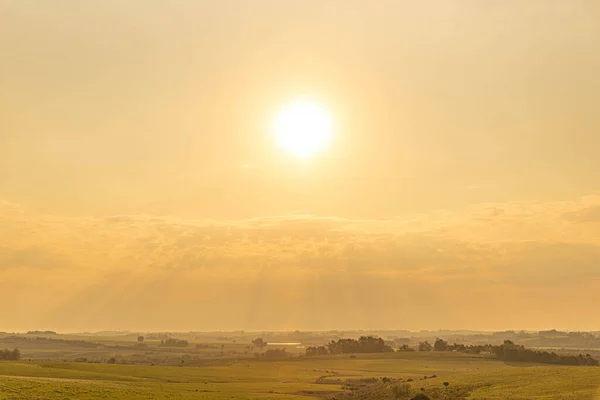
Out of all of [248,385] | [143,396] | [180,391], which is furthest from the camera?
[248,385]

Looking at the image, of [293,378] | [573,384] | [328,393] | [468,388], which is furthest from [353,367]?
[573,384]

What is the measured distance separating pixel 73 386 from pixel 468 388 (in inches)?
2792

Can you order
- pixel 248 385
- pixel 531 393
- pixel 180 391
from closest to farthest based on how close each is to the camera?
1. pixel 531 393
2. pixel 180 391
3. pixel 248 385

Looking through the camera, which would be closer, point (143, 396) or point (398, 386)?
point (143, 396)

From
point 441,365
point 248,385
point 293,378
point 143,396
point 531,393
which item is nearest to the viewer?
point 531,393

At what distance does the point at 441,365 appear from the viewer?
180 m

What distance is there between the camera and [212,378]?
140000 millimetres

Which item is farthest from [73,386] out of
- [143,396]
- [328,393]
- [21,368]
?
[328,393]

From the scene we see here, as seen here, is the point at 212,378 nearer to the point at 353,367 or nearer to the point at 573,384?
the point at 353,367

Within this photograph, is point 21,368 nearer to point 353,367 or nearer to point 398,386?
point 398,386

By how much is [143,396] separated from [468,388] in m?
59.4

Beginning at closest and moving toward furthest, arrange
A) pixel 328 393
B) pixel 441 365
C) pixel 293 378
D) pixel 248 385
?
1. pixel 328 393
2. pixel 248 385
3. pixel 293 378
4. pixel 441 365

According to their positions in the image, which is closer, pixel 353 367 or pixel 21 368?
pixel 21 368

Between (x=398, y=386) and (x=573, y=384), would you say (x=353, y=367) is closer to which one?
(x=398, y=386)
